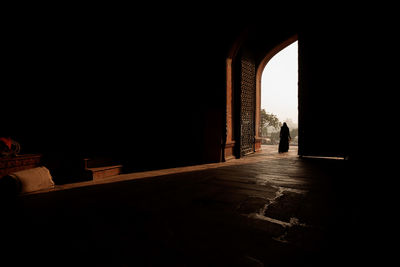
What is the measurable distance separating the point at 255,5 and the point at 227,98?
2836 mm

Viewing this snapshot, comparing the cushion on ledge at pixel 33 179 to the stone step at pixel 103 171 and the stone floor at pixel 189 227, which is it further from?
the stone step at pixel 103 171

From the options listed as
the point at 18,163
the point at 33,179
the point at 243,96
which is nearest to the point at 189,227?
the point at 33,179

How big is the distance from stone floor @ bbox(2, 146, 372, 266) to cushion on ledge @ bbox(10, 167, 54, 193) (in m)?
0.22

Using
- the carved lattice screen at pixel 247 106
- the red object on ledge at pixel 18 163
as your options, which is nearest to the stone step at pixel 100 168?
the red object on ledge at pixel 18 163

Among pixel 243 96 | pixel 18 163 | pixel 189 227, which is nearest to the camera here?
pixel 189 227

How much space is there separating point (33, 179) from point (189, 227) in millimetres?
3096

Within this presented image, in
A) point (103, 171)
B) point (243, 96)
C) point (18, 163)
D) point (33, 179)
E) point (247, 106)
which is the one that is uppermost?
point (243, 96)

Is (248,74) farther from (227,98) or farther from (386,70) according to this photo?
(386,70)

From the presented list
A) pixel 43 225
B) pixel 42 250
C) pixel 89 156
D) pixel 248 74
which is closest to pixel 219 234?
pixel 42 250

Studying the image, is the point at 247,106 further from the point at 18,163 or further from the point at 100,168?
the point at 18,163

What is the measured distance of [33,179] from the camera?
3254 mm

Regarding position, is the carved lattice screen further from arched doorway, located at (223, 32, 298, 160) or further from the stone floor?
the stone floor

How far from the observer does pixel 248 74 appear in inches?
324

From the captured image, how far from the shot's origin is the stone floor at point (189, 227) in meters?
1.33
